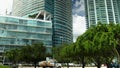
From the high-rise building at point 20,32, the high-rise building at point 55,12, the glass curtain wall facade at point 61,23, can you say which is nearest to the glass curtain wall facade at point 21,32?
the high-rise building at point 20,32

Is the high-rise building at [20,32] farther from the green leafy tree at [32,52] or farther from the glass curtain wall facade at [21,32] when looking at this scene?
the green leafy tree at [32,52]

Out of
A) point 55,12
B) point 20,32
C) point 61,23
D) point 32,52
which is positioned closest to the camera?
point 32,52

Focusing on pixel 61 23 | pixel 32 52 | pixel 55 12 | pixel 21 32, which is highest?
pixel 55 12

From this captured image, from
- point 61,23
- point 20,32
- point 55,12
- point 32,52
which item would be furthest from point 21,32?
point 61,23

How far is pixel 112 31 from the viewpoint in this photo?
95.1 feet

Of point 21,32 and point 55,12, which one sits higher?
point 55,12

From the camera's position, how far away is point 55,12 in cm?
15800

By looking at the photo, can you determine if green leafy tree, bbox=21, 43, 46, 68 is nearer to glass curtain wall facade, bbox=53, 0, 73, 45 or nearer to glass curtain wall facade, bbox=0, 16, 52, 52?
glass curtain wall facade, bbox=0, 16, 52, 52

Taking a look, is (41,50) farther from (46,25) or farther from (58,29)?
(58,29)

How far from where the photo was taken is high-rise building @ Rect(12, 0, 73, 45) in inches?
5846

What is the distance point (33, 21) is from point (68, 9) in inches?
3098

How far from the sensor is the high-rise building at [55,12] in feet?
487

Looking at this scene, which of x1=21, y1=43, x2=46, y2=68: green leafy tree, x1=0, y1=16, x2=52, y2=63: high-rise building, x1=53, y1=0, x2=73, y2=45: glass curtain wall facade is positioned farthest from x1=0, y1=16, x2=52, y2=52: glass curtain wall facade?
x1=53, y1=0, x2=73, y2=45: glass curtain wall facade

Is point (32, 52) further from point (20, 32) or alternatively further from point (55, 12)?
point (55, 12)
